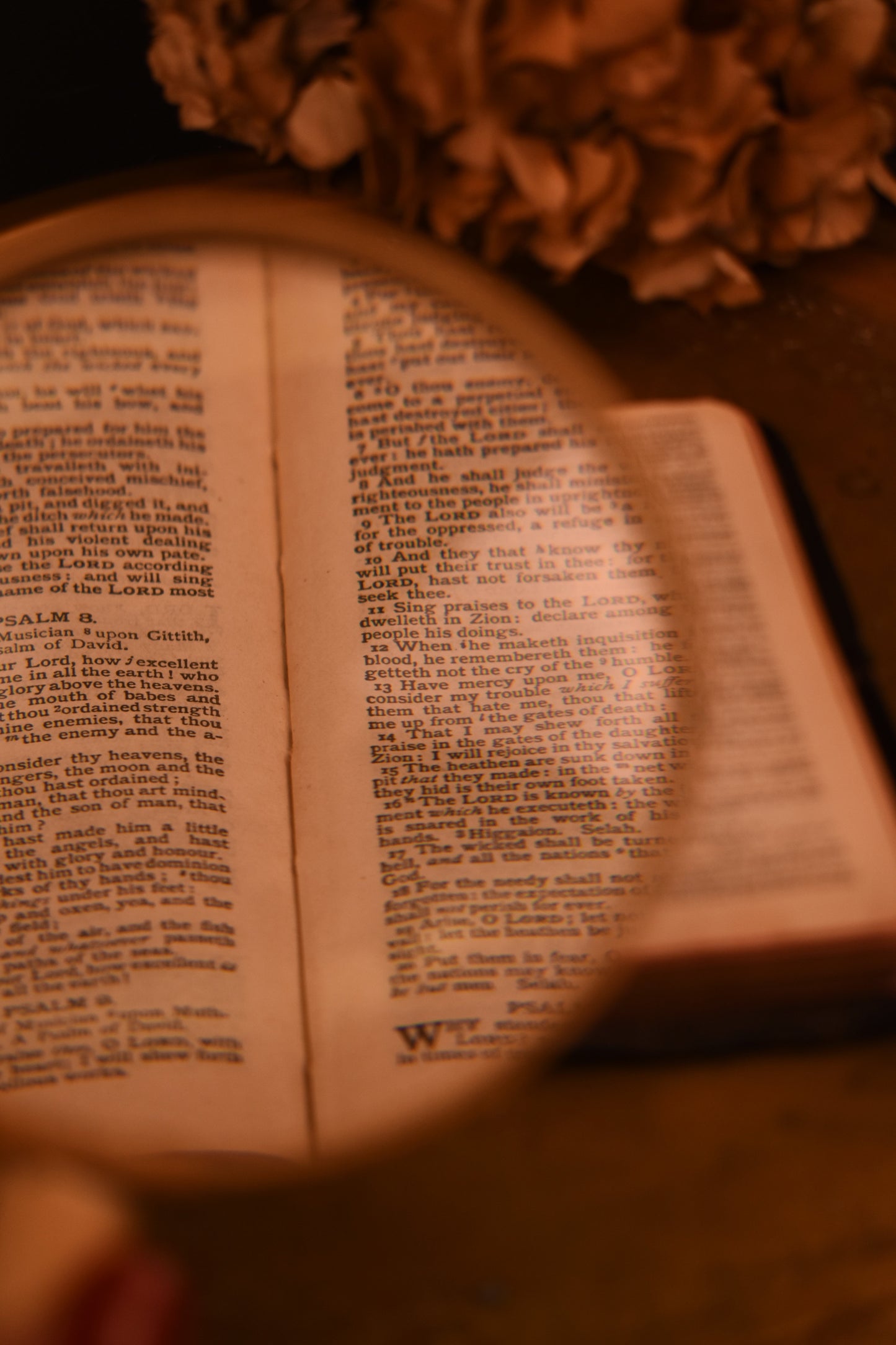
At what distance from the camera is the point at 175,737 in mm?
777

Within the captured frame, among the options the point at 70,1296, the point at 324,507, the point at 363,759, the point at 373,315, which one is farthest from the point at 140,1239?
the point at 373,315

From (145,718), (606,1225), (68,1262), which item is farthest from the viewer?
(145,718)

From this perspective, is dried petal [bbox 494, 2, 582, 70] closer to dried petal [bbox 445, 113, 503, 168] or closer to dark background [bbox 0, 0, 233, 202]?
dried petal [bbox 445, 113, 503, 168]

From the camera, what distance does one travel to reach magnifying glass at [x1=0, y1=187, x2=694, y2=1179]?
2.19 feet

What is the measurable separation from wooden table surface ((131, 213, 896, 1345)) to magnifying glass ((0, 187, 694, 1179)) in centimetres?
6

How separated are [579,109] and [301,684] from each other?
48cm

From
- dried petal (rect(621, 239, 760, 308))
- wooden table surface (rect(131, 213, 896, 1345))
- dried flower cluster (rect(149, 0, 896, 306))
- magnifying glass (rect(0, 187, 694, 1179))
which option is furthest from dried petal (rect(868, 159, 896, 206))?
wooden table surface (rect(131, 213, 896, 1345))

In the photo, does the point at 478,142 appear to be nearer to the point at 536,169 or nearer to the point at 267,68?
the point at 536,169

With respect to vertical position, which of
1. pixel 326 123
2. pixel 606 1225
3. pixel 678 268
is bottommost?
pixel 606 1225

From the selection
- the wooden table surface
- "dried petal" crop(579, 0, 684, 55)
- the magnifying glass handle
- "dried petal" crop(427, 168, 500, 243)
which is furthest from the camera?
"dried petal" crop(427, 168, 500, 243)

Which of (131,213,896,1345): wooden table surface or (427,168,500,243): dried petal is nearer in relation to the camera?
(131,213,896,1345): wooden table surface

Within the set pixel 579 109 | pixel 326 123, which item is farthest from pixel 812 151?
pixel 326 123

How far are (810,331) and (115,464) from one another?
60 cm

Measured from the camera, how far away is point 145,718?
78 centimetres
